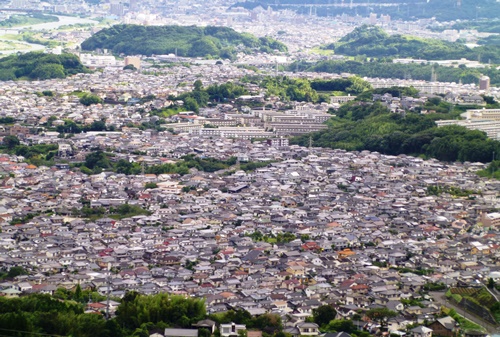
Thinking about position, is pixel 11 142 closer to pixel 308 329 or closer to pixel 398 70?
pixel 308 329

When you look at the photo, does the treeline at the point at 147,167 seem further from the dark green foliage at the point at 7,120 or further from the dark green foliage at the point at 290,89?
the dark green foliage at the point at 290,89

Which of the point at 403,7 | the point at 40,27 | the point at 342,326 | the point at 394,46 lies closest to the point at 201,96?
the point at 394,46

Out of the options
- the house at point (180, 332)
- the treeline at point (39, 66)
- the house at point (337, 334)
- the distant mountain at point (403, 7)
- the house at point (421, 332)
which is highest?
the house at point (337, 334)

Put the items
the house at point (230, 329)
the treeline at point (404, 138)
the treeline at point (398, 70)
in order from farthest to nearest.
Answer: the treeline at point (398, 70) → the treeline at point (404, 138) → the house at point (230, 329)

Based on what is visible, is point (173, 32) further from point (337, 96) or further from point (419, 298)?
point (419, 298)

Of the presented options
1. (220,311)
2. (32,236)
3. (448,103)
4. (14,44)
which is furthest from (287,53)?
(220,311)

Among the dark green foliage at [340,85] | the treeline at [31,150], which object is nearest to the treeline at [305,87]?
the dark green foliage at [340,85]
